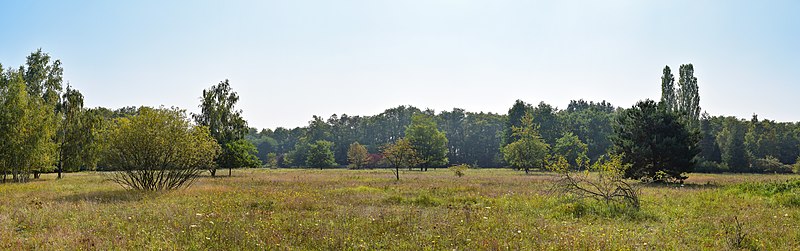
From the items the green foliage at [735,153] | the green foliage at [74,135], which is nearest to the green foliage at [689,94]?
the green foliage at [735,153]

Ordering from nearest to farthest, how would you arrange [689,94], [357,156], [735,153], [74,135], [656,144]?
[656,144] < [74,135] < [689,94] < [735,153] < [357,156]

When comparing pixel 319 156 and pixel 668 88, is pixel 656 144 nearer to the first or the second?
pixel 668 88

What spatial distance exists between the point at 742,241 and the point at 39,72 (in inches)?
2148

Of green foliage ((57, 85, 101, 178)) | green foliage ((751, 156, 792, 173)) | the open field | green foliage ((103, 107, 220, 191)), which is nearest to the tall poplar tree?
green foliage ((751, 156, 792, 173))

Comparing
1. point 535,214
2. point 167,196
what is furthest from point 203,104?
point 535,214

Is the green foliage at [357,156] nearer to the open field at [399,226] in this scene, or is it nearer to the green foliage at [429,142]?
the green foliage at [429,142]

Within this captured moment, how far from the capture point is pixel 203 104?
53062mm

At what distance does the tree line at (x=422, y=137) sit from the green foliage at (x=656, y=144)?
74mm

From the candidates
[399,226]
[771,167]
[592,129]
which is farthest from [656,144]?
[592,129]

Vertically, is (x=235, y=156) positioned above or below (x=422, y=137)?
below

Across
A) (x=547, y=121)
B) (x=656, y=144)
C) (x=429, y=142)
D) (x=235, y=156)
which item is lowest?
(x=235, y=156)

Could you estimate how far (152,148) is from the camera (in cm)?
2388

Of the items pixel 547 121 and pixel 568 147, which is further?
pixel 547 121

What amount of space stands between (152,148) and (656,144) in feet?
108
